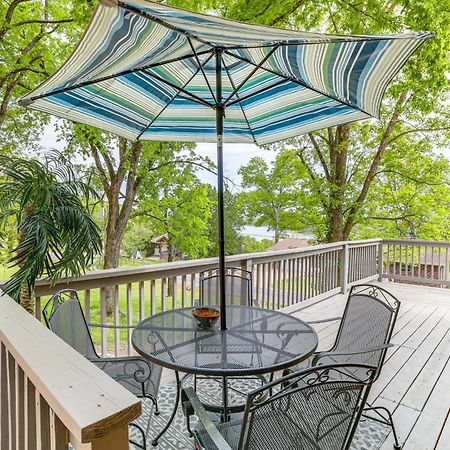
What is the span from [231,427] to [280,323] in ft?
2.81

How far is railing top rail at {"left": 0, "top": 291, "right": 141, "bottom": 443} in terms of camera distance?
2.58 ft

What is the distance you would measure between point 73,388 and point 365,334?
7.15ft

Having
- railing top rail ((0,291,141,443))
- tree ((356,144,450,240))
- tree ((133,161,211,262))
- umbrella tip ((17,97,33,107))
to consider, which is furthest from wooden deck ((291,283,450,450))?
tree ((133,161,211,262))

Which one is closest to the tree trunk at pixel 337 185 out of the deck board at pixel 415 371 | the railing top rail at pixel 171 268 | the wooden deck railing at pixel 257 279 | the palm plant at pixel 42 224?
the wooden deck railing at pixel 257 279

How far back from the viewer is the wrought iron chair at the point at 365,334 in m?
2.32

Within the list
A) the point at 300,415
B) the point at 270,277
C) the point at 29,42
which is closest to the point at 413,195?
the point at 270,277

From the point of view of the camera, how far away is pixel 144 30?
5.96ft

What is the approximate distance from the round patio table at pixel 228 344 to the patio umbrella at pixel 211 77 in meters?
0.21

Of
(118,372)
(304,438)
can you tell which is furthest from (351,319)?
(118,372)

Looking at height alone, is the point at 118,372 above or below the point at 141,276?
below

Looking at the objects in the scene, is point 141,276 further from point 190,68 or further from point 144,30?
point 144,30

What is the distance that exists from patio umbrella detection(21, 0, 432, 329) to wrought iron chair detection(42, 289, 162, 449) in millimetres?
588

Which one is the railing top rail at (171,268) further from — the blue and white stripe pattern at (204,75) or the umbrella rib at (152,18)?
the umbrella rib at (152,18)

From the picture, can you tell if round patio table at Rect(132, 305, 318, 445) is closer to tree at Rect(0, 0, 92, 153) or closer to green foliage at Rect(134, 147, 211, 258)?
tree at Rect(0, 0, 92, 153)
